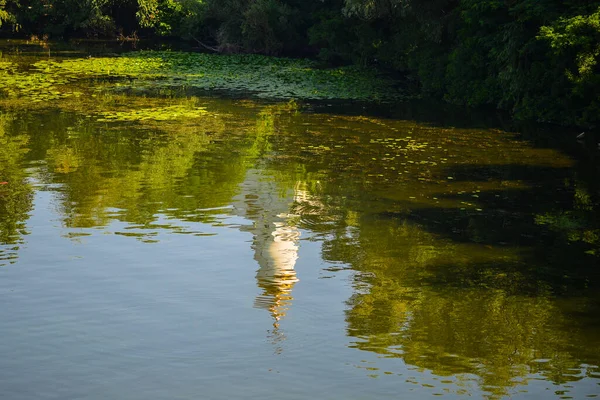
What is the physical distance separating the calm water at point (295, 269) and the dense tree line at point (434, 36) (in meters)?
3.42

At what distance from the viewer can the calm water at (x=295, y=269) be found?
10000mm

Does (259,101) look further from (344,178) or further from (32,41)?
(32,41)

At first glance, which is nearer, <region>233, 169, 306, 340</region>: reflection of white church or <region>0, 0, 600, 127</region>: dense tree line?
<region>233, 169, 306, 340</region>: reflection of white church

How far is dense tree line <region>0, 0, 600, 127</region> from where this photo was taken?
26.5m

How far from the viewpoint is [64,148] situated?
2266cm

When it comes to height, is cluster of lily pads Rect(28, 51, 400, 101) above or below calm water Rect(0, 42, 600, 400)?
above

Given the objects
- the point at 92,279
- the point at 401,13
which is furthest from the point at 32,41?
the point at 92,279

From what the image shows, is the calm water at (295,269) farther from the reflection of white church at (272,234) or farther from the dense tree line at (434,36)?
the dense tree line at (434,36)

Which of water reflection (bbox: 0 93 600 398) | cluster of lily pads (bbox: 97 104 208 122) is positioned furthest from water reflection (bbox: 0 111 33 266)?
cluster of lily pads (bbox: 97 104 208 122)

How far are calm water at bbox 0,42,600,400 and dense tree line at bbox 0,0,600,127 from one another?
11.2 feet

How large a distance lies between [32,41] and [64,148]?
35945mm

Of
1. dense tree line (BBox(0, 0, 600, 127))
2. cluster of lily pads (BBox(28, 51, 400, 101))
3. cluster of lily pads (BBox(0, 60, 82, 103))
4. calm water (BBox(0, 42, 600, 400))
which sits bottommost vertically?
calm water (BBox(0, 42, 600, 400))

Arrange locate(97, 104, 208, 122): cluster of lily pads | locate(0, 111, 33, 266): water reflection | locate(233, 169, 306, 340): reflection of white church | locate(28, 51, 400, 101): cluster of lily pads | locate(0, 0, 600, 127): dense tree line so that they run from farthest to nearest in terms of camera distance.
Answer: locate(28, 51, 400, 101): cluster of lily pads < locate(97, 104, 208, 122): cluster of lily pads < locate(0, 0, 600, 127): dense tree line < locate(0, 111, 33, 266): water reflection < locate(233, 169, 306, 340): reflection of white church

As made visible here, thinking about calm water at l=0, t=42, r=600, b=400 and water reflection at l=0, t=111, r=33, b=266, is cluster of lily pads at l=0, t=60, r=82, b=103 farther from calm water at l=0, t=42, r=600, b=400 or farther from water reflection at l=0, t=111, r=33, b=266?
calm water at l=0, t=42, r=600, b=400
